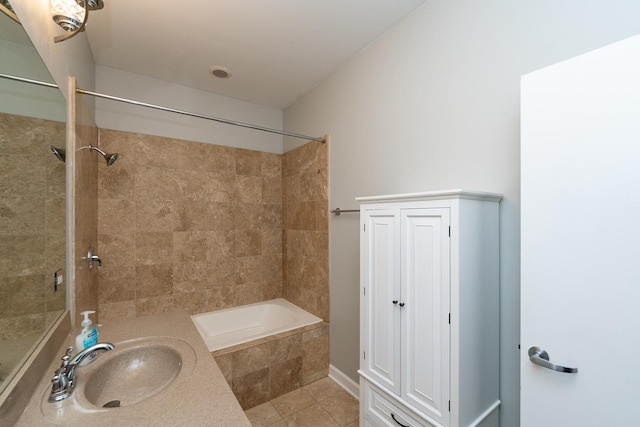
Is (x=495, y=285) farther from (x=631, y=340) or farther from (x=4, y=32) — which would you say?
(x=4, y=32)

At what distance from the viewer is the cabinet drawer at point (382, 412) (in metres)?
1.30

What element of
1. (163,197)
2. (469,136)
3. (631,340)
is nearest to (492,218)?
(469,136)

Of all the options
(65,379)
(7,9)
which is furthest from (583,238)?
(7,9)

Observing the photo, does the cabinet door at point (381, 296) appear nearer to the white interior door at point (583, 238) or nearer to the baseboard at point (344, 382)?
the white interior door at point (583, 238)

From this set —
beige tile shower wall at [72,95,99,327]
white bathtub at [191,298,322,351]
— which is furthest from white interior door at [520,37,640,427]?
beige tile shower wall at [72,95,99,327]

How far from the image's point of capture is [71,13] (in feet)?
3.81

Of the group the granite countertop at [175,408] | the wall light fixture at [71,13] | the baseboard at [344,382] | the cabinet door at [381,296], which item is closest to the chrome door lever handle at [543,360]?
the cabinet door at [381,296]

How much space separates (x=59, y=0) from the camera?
1.13m

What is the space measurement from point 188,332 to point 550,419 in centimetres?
169

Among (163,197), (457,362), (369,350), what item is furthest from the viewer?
(163,197)

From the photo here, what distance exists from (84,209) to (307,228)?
1.74m

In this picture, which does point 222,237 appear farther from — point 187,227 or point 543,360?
point 543,360

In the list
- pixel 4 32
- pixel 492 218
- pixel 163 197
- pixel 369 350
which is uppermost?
pixel 4 32

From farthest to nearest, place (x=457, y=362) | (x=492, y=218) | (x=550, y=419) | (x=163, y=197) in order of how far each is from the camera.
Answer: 1. (x=163, y=197)
2. (x=492, y=218)
3. (x=457, y=362)
4. (x=550, y=419)
